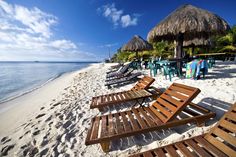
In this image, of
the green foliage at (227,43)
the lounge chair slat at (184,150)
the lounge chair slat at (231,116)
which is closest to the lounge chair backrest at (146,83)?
the lounge chair slat at (231,116)

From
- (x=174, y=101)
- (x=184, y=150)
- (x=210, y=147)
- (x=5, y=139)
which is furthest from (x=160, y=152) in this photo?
(x=5, y=139)

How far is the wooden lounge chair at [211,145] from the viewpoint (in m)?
1.57

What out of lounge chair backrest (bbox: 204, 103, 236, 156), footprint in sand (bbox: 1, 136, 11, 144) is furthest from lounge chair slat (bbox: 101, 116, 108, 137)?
footprint in sand (bbox: 1, 136, 11, 144)

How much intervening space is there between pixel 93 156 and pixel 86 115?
1.59m

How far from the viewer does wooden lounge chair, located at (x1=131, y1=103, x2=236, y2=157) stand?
1.57 metres

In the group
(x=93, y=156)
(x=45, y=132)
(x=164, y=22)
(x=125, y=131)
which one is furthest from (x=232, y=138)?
(x=164, y=22)

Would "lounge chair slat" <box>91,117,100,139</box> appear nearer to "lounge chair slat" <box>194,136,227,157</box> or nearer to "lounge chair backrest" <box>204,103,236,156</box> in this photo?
"lounge chair slat" <box>194,136,227,157</box>

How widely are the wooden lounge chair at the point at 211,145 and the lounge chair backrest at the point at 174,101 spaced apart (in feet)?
1.84

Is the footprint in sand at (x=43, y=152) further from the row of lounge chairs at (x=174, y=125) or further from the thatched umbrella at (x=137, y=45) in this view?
the thatched umbrella at (x=137, y=45)

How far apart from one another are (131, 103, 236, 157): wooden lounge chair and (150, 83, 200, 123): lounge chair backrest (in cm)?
56

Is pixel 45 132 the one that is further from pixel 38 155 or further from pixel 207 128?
pixel 207 128

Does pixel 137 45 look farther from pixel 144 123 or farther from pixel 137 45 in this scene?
pixel 144 123

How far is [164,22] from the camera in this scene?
257 inches

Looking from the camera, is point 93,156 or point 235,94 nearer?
point 93,156
